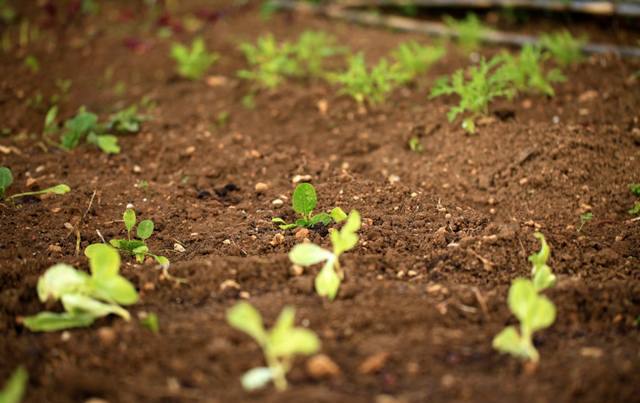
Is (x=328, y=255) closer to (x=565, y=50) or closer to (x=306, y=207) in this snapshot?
(x=306, y=207)

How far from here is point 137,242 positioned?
2156 mm

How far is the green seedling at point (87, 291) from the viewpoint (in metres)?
1.63

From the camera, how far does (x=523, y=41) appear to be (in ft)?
13.4

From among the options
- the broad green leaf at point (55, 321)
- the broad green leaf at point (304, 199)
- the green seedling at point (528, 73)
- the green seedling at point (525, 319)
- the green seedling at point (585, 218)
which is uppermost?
the green seedling at point (528, 73)

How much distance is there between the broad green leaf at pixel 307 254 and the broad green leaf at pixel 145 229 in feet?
2.12

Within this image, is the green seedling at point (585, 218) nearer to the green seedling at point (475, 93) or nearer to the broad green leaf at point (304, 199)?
the green seedling at point (475, 93)

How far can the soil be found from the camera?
4.79ft

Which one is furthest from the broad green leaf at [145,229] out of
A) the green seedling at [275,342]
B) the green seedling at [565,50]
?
the green seedling at [565,50]

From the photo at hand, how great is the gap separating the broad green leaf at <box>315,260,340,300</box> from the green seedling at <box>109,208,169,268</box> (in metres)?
0.55

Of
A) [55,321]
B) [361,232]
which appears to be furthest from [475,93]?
[55,321]

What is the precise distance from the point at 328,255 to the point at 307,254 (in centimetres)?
6

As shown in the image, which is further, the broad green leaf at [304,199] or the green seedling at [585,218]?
the green seedling at [585,218]

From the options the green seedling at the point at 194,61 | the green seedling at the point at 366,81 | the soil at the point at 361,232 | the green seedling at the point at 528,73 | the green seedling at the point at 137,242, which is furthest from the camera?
the green seedling at the point at 194,61

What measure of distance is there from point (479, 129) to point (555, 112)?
41 cm
